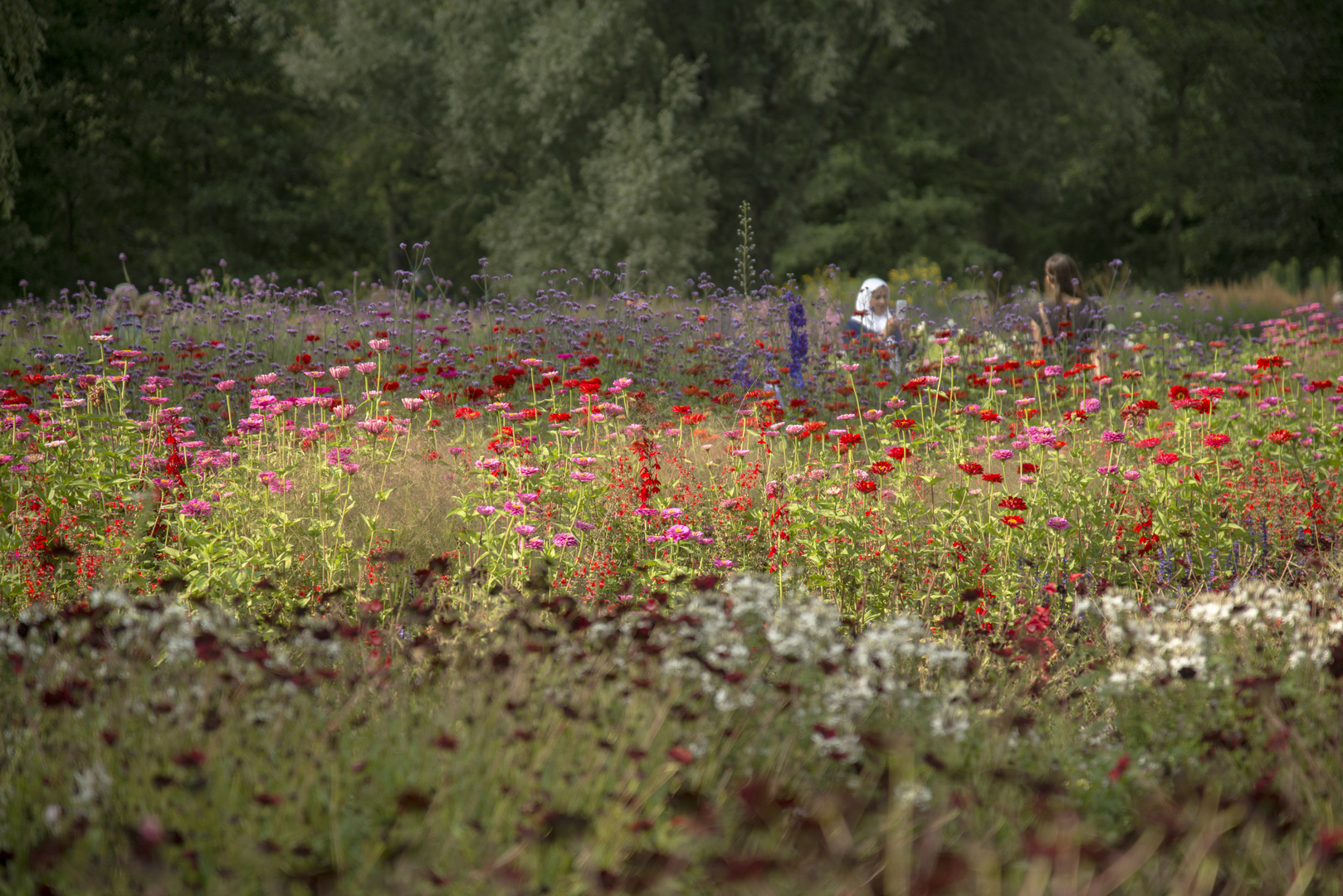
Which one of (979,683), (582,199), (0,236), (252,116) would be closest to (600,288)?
(582,199)

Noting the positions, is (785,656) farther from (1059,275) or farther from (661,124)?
(661,124)

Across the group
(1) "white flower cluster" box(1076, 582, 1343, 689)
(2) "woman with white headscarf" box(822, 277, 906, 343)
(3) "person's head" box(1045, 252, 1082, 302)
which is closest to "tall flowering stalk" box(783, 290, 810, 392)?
(2) "woman with white headscarf" box(822, 277, 906, 343)

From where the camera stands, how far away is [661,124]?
19.3m

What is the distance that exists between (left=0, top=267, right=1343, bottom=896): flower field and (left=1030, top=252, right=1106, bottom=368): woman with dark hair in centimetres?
169

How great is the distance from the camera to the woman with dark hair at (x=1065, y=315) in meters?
9.08

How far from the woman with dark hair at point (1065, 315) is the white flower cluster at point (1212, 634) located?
19.5 feet

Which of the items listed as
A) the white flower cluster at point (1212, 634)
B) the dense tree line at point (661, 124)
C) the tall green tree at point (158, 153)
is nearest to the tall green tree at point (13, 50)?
the white flower cluster at point (1212, 634)

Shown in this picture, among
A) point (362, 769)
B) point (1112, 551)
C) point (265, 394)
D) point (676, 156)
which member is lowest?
point (1112, 551)

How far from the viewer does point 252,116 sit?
22.5 meters

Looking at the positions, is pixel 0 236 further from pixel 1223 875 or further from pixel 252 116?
pixel 1223 875

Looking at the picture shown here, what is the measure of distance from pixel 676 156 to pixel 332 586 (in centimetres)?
1645

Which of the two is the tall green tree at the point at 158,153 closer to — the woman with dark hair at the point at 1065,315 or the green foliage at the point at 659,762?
the woman with dark hair at the point at 1065,315

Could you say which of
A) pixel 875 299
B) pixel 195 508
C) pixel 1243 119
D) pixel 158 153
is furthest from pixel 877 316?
pixel 1243 119

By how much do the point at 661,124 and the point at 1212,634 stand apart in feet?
57.2
